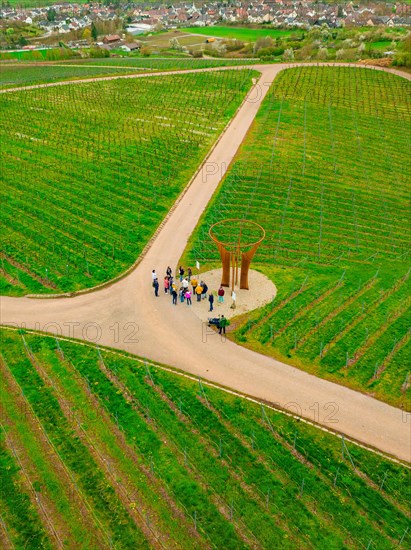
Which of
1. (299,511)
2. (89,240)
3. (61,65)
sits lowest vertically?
(299,511)

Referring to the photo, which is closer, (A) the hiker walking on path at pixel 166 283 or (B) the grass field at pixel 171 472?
(B) the grass field at pixel 171 472

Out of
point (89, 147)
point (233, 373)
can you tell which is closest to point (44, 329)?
point (233, 373)

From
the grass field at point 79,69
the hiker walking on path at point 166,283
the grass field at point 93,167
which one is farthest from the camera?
the grass field at point 79,69

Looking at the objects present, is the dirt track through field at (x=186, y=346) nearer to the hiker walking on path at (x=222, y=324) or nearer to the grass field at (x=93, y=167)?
the hiker walking on path at (x=222, y=324)

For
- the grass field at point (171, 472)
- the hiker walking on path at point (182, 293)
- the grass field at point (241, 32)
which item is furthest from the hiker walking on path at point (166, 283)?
the grass field at point (241, 32)

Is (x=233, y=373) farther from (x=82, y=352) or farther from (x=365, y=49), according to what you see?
(x=365, y=49)

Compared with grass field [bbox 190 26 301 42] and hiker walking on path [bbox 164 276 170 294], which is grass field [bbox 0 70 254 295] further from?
grass field [bbox 190 26 301 42]
